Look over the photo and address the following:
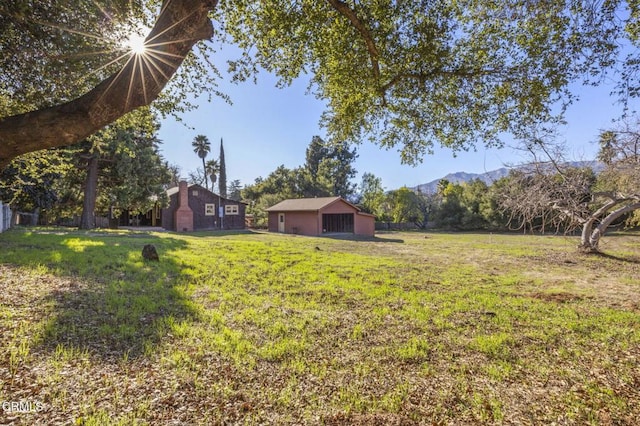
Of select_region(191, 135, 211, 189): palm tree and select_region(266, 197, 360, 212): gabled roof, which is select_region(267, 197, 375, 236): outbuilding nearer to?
select_region(266, 197, 360, 212): gabled roof

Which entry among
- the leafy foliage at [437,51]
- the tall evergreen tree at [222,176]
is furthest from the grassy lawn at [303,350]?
the tall evergreen tree at [222,176]

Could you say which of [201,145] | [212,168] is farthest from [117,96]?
[212,168]

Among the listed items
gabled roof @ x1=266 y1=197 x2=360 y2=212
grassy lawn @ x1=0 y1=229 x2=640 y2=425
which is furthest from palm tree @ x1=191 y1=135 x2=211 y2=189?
grassy lawn @ x1=0 y1=229 x2=640 y2=425

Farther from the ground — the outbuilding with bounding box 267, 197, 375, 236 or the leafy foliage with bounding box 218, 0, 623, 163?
the leafy foliage with bounding box 218, 0, 623, 163

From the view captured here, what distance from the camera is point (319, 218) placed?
26.7 meters

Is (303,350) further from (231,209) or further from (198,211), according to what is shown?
(231,209)

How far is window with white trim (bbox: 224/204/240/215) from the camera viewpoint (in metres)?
31.2

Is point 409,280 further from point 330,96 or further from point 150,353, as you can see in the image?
point 150,353

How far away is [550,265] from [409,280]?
7.03 m

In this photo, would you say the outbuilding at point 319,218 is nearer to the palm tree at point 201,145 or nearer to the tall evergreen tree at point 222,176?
the tall evergreen tree at point 222,176

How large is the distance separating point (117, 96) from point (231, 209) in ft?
97.3

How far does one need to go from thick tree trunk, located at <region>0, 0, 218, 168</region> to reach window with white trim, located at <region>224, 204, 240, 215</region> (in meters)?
28.7

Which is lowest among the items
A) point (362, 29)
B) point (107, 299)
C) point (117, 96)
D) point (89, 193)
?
point (107, 299)

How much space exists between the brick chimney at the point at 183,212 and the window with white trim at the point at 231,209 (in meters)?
4.02
